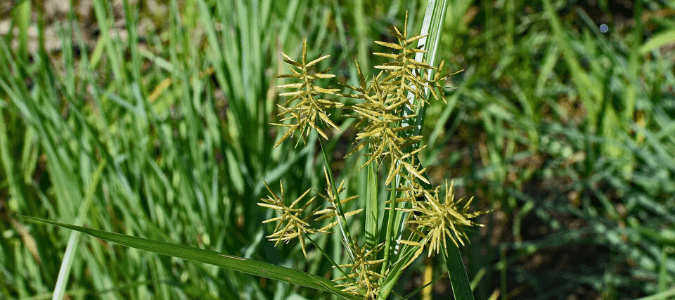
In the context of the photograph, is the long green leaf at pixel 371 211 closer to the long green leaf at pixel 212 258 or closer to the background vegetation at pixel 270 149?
the long green leaf at pixel 212 258

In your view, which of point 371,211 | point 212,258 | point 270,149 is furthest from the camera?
point 270,149

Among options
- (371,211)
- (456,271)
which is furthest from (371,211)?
(456,271)

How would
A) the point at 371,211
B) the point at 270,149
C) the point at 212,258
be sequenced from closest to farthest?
the point at 212,258 < the point at 371,211 < the point at 270,149

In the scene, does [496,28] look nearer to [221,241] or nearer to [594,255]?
[594,255]

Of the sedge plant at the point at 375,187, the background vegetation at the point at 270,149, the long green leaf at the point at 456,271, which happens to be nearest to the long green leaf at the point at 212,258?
the sedge plant at the point at 375,187

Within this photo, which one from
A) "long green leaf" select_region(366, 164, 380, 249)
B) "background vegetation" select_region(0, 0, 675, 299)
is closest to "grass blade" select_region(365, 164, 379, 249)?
"long green leaf" select_region(366, 164, 380, 249)

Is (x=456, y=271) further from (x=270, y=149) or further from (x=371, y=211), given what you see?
(x=270, y=149)
